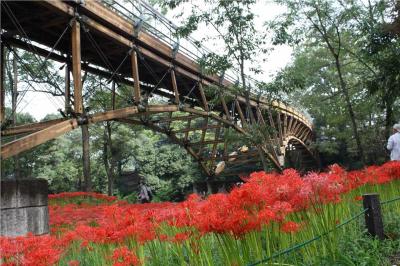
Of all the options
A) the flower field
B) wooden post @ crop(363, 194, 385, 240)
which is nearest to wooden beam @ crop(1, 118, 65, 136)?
the flower field

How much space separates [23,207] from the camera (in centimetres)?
616

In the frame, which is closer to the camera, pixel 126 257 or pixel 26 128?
pixel 126 257

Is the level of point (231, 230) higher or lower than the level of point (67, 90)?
lower

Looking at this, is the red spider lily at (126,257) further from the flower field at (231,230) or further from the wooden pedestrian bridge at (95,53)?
the wooden pedestrian bridge at (95,53)

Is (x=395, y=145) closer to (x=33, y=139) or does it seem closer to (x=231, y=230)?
(x=231, y=230)

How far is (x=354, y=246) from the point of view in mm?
4246

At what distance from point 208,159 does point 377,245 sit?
20.2 meters

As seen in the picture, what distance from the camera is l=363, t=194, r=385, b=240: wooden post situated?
4.76m

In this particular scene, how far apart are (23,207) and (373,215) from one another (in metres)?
5.14

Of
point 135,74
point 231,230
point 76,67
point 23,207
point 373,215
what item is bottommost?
point 373,215

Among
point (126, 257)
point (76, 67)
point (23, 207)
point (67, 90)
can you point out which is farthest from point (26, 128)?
point (126, 257)

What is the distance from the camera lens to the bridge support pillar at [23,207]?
233 inches

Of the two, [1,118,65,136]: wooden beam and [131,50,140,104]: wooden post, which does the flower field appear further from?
[131,50,140,104]: wooden post

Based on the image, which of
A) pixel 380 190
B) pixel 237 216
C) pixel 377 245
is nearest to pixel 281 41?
pixel 380 190
